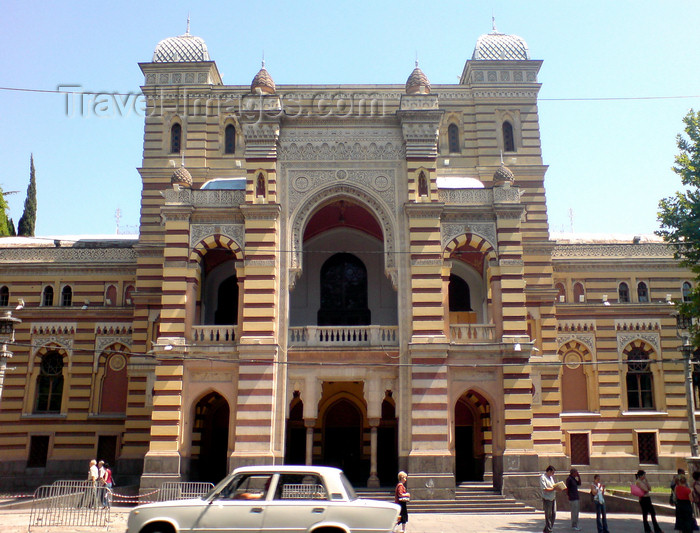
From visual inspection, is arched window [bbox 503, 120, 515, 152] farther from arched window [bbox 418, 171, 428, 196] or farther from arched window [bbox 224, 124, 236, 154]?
arched window [bbox 224, 124, 236, 154]

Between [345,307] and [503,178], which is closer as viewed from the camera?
[503,178]

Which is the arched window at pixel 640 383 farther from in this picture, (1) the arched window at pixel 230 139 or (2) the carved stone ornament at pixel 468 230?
(1) the arched window at pixel 230 139

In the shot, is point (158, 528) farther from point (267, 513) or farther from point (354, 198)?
point (354, 198)

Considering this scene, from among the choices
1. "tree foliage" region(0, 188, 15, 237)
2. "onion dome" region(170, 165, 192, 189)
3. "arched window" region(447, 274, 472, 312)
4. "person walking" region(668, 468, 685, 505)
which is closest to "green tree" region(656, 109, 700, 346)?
"person walking" region(668, 468, 685, 505)

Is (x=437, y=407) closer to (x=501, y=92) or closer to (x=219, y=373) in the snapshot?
(x=219, y=373)

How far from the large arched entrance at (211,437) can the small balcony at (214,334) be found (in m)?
2.62

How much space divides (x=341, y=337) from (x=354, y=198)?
5.81 metres

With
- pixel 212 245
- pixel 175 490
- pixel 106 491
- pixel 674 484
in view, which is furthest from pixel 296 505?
pixel 212 245

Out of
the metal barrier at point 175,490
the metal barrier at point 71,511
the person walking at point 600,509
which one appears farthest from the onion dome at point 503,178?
the metal barrier at point 71,511

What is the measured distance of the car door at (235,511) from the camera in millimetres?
12188

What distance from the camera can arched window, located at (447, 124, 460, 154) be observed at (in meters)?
35.1

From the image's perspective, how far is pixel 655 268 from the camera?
115 feet

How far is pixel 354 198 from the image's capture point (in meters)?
27.9

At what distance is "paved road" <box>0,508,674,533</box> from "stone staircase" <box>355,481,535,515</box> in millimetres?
600
